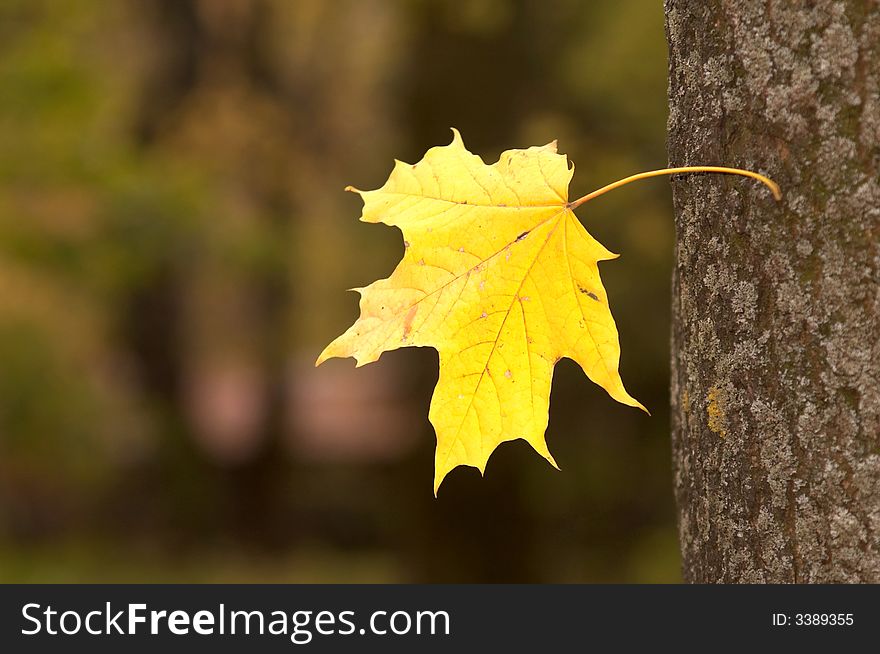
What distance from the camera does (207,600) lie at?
1.68m

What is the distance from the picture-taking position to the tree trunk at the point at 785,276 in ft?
3.24

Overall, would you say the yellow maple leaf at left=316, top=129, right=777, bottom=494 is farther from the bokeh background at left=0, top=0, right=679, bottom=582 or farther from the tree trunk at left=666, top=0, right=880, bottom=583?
the bokeh background at left=0, top=0, right=679, bottom=582

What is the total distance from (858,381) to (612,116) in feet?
9.63

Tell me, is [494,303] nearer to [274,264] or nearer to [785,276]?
[785,276]

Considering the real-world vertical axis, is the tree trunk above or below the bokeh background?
below

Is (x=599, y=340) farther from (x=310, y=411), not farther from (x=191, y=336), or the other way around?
(x=310, y=411)

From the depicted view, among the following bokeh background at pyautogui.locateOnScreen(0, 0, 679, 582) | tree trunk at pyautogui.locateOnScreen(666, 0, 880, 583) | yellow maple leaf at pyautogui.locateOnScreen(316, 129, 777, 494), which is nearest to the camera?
tree trunk at pyautogui.locateOnScreen(666, 0, 880, 583)

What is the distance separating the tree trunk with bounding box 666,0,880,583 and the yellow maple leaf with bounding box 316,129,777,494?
146mm

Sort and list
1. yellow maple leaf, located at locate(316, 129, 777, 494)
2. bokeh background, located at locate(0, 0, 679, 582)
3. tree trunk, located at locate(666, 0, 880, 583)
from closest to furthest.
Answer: tree trunk, located at locate(666, 0, 880, 583)
yellow maple leaf, located at locate(316, 129, 777, 494)
bokeh background, located at locate(0, 0, 679, 582)

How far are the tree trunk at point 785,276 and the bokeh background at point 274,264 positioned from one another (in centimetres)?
241

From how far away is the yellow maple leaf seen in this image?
1.16 meters

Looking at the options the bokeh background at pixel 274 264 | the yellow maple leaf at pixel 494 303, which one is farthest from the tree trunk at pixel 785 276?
the bokeh background at pixel 274 264

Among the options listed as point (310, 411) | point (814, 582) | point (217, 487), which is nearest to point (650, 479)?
point (217, 487)

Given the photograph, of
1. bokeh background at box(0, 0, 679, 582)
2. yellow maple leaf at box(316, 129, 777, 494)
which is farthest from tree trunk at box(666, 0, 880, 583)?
bokeh background at box(0, 0, 679, 582)
